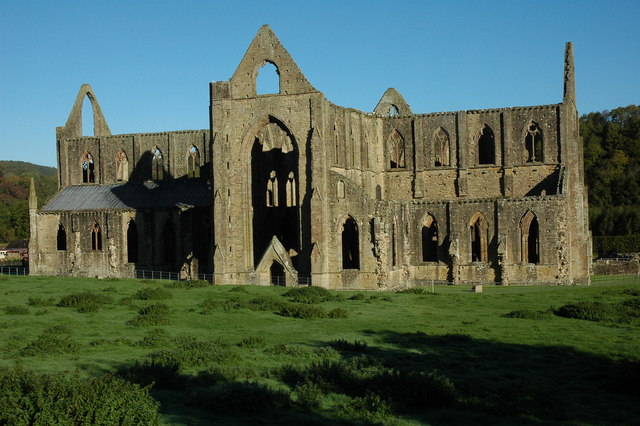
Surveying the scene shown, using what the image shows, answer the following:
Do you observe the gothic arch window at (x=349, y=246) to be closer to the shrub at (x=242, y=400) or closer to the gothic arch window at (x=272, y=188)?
the gothic arch window at (x=272, y=188)

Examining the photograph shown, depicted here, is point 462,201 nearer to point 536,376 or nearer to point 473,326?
point 473,326

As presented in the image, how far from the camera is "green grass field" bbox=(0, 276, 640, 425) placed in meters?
18.7

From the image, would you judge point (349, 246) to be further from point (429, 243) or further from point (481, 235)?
point (481, 235)

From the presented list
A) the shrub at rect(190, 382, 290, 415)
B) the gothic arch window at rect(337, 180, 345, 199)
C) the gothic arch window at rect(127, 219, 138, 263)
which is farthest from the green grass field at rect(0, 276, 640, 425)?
the gothic arch window at rect(127, 219, 138, 263)

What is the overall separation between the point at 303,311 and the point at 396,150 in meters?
30.7

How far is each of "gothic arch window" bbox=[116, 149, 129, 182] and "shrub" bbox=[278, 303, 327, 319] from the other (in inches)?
1493

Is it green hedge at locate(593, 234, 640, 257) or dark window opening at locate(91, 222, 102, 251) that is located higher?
dark window opening at locate(91, 222, 102, 251)

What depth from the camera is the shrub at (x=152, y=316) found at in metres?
30.6

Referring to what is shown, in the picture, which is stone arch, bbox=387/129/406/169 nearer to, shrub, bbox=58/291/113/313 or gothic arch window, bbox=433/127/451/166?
gothic arch window, bbox=433/127/451/166

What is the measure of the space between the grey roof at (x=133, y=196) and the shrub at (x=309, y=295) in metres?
20.6

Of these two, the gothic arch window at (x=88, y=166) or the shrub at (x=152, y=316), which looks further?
the gothic arch window at (x=88, y=166)

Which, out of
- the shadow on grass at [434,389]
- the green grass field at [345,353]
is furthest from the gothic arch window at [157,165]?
the shadow on grass at [434,389]

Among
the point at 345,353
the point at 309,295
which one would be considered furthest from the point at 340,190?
the point at 345,353

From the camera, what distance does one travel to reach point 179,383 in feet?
68.0
